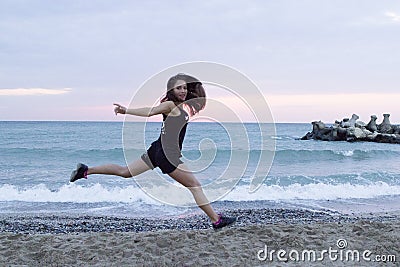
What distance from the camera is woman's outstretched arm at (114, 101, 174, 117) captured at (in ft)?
14.9

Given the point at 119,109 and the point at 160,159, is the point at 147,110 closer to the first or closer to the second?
the point at 119,109

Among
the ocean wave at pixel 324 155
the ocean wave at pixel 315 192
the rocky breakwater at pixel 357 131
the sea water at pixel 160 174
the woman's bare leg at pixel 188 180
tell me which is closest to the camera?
the woman's bare leg at pixel 188 180

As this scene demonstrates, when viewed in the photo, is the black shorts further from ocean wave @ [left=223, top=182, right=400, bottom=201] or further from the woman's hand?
ocean wave @ [left=223, top=182, right=400, bottom=201]

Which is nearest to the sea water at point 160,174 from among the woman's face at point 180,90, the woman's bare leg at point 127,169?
the woman's bare leg at point 127,169

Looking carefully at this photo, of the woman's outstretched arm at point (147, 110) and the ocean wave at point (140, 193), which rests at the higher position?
the woman's outstretched arm at point (147, 110)

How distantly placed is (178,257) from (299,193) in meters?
9.49

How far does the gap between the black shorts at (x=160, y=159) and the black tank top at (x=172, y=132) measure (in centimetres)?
5

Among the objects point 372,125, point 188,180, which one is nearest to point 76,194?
point 188,180

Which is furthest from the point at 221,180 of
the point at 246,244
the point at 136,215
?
the point at 246,244

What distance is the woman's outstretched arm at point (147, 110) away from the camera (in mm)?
4551

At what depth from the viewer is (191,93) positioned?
5246 mm

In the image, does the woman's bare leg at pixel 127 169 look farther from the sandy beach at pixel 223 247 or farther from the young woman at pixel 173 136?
the sandy beach at pixel 223 247

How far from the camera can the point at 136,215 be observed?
10.1 meters

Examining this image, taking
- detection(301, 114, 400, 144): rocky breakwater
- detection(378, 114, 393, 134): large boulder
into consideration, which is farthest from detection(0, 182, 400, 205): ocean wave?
detection(378, 114, 393, 134): large boulder
